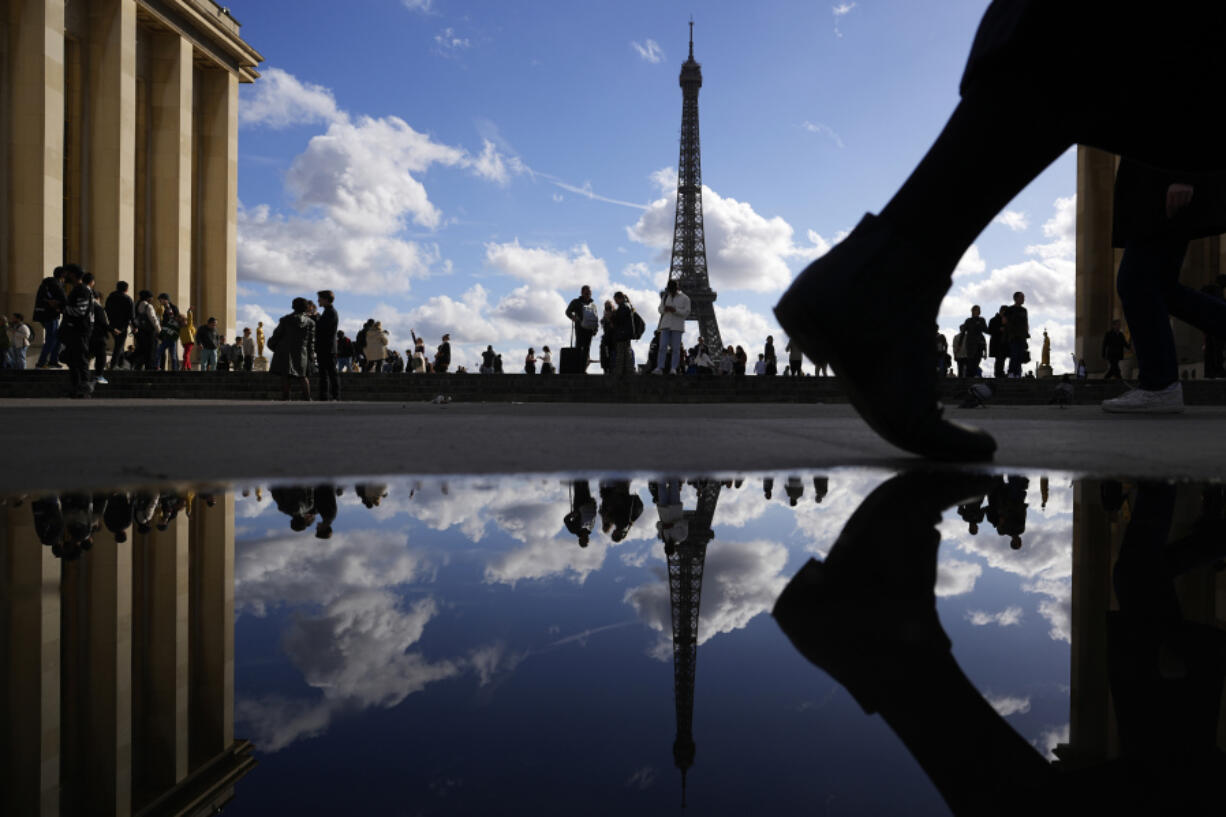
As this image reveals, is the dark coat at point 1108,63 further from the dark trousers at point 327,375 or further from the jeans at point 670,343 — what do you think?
Result: the jeans at point 670,343

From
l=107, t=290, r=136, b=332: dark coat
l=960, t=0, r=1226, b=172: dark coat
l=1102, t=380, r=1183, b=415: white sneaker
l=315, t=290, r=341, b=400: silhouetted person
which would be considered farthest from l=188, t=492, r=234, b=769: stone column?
l=107, t=290, r=136, b=332: dark coat

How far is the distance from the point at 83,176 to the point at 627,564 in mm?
31125

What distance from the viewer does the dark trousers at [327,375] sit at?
501 inches

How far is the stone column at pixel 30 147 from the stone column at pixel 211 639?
86.0 feet

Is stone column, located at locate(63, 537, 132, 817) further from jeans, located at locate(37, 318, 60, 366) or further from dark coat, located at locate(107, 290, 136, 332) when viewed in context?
jeans, located at locate(37, 318, 60, 366)

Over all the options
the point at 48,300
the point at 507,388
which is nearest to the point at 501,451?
the point at 48,300

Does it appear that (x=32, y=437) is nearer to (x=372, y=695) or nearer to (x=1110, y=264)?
(x=372, y=695)

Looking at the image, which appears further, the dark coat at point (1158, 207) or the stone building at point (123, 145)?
the stone building at point (123, 145)

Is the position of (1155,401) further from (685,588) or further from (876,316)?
(685,588)

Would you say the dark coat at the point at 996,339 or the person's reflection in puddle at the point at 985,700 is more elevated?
the dark coat at the point at 996,339

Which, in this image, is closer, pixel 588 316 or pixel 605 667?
pixel 605 667

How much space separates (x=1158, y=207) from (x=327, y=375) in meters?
11.0

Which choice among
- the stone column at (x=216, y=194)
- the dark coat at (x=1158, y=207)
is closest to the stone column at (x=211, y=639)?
the dark coat at (x=1158, y=207)

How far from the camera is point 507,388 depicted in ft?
52.4
